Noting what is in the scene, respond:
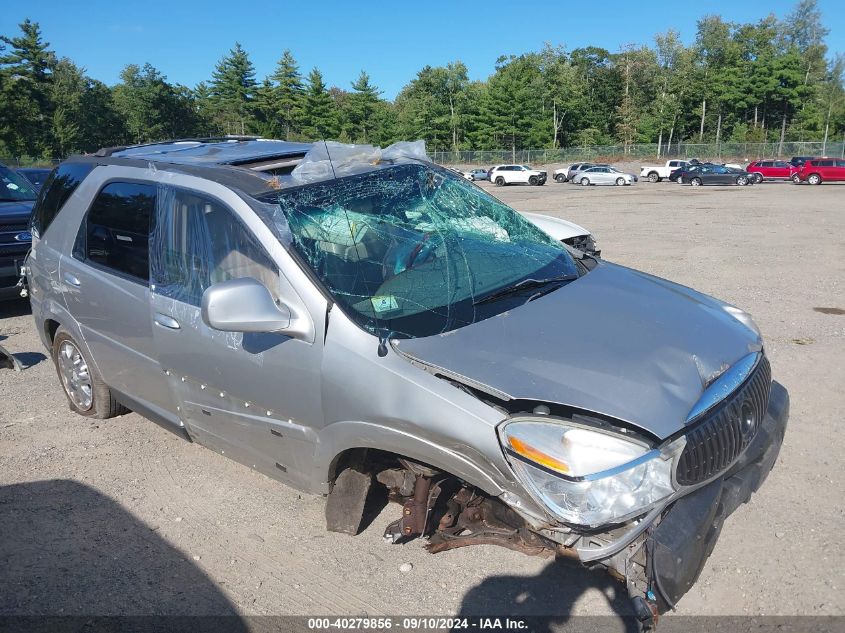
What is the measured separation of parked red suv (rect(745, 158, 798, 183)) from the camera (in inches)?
1583

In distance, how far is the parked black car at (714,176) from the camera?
39844mm

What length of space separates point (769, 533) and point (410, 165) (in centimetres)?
275

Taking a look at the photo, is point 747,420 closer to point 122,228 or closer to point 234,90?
point 122,228

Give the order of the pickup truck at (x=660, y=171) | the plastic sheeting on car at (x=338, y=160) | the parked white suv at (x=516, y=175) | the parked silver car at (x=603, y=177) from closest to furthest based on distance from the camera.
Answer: the plastic sheeting on car at (x=338, y=160) → the parked silver car at (x=603, y=177) → the parked white suv at (x=516, y=175) → the pickup truck at (x=660, y=171)

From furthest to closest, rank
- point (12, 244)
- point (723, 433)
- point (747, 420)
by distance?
point (12, 244) < point (747, 420) < point (723, 433)

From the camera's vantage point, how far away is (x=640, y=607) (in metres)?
2.35

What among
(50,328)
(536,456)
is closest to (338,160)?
(536,456)

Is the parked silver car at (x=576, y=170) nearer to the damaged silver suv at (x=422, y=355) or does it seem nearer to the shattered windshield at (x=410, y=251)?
the damaged silver suv at (x=422, y=355)

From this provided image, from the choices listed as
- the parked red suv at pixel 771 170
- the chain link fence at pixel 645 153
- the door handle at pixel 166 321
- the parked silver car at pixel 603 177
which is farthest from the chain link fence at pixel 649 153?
the door handle at pixel 166 321

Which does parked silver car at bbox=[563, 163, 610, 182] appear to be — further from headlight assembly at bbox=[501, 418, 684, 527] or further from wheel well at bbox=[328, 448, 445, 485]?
headlight assembly at bbox=[501, 418, 684, 527]

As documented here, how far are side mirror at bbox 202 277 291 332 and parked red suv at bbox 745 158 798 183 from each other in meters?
43.5

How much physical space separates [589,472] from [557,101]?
76.4m

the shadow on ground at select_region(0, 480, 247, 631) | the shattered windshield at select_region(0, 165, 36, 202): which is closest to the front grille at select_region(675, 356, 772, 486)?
the shadow on ground at select_region(0, 480, 247, 631)

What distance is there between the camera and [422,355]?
2.63 meters
